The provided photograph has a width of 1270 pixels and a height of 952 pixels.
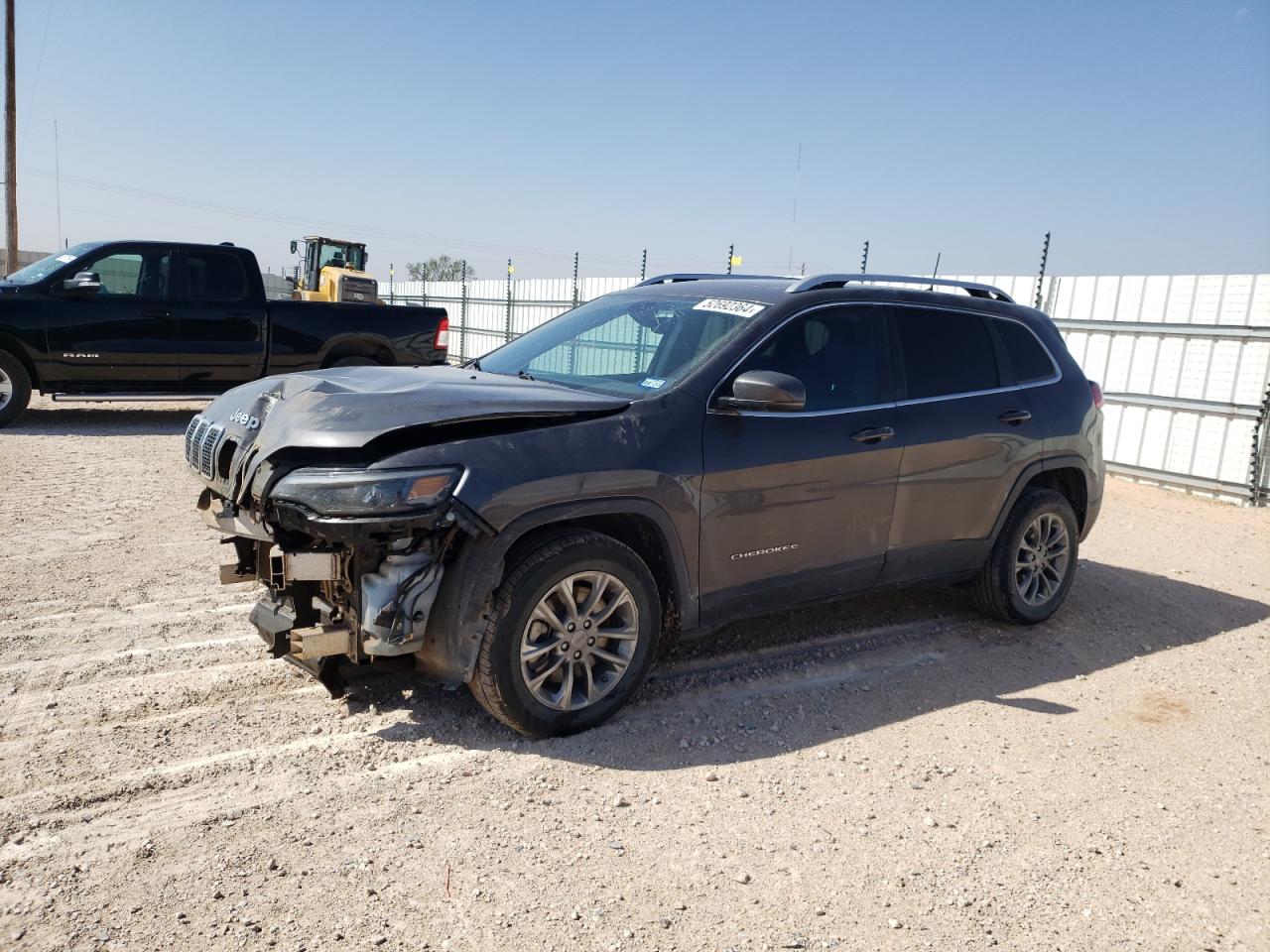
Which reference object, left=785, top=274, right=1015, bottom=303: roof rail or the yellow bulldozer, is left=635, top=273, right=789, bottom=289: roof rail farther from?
the yellow bulldozer

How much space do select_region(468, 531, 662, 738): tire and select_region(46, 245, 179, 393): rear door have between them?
899 cm

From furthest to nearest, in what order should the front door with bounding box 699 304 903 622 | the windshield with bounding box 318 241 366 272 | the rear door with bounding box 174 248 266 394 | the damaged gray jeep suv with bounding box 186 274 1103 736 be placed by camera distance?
the windshield with bounding box 318 241 366 272
the rear door with bounding box 174 248 266 394
the front door with bounding box 699 304 903 622
the damaged gray jeep suv with bounding box 186 274 1103 736

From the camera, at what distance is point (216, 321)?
11.1 metres

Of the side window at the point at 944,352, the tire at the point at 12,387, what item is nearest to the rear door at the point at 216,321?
the tire at the point at 12,387

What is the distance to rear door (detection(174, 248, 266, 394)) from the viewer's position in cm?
1105

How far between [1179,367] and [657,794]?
10.0 m

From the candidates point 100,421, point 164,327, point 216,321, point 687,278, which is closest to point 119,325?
point 164,327

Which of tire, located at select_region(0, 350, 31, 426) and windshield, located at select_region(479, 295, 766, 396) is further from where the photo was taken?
tire, located at select_region(0, 350, 31, 426)

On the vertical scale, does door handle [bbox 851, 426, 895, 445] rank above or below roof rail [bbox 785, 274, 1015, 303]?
below

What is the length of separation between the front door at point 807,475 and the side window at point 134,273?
9026 mm

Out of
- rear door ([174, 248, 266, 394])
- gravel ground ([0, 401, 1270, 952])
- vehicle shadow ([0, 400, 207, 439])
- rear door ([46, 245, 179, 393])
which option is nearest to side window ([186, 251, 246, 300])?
rear door ([174, 248, 266, 394])

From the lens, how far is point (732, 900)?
2914 millimetres

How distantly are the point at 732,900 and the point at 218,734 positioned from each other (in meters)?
2.13

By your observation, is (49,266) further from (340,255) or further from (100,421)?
(340,255)
